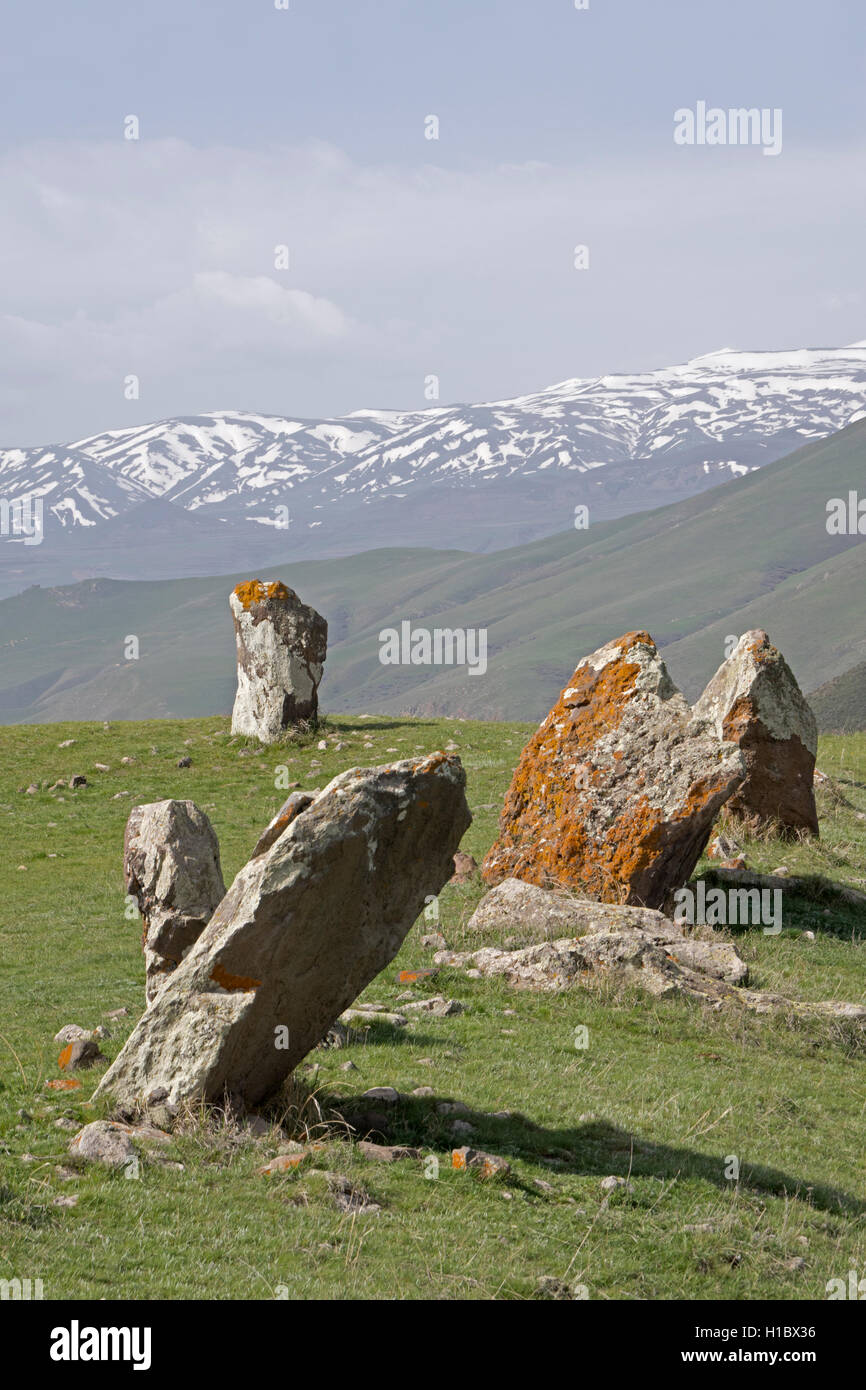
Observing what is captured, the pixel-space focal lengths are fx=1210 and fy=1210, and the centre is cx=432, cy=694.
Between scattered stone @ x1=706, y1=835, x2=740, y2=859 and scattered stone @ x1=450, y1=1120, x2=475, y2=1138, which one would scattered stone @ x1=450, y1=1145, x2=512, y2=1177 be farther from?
scattered stone @ x1=706, y1=835, x2=740, y2=859

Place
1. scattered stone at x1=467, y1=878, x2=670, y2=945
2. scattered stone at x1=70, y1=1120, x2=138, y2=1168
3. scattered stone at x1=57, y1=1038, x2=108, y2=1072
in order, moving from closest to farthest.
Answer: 1. scattered stone at x1=70, y1=1120, x2=138, y2=1168
2. scattered stone at x1=57, y1=1038, x2=108, y2=1072
3. scattered stone at x1=467, y1=878, x2=670, y2=945

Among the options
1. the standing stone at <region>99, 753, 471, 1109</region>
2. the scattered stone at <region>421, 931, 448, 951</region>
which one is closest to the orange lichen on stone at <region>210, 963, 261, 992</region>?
the standing stone at <region>99, 753, 471, 1109</region>

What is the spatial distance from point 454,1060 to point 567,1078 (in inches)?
47.4

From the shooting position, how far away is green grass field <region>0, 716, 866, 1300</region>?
308 inches

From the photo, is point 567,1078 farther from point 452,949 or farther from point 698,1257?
point 452,949

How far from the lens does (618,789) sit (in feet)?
61.8

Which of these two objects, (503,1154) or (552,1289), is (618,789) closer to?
(503,1154)

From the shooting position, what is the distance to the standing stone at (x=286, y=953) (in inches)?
389

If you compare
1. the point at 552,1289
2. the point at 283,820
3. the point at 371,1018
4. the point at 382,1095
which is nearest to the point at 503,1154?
the point at 382,1095

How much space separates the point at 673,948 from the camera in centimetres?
1612

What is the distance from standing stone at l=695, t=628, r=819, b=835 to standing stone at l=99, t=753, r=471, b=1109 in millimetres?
14430

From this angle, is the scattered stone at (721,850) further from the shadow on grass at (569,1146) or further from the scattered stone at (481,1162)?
the scattered stone at (481,1162)

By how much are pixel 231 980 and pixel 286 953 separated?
52 centimetres
